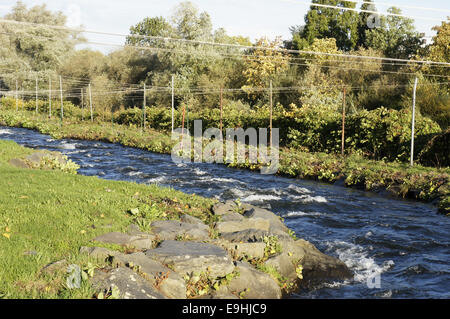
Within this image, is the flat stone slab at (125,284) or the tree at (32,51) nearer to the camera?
the flat stone slab at (125,284)

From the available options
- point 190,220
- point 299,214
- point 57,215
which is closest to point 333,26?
point 299,214

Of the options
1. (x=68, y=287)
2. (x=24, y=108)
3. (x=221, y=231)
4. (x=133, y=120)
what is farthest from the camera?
(x=24, y=108)

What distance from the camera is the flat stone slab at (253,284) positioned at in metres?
7.71

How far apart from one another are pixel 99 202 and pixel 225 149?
16223 mm

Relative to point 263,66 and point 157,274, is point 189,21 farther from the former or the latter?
point 157,274

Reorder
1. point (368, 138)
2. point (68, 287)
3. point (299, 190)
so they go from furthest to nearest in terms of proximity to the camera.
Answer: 1. point (368, 138)
2. point (299, 190)
3. point (68, 287)

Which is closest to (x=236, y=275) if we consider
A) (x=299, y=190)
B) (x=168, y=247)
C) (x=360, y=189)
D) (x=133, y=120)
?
(x=168, y=247)

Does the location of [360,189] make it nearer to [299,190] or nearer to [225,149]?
[299,190]

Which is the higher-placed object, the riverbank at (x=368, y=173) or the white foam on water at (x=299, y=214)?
the riverbank at (x=368, y=173)

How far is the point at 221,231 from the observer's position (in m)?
9.76

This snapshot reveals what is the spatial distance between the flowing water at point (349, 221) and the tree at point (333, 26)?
36613 millimetres

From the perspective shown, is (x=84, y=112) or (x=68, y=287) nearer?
(x=68, y=287)

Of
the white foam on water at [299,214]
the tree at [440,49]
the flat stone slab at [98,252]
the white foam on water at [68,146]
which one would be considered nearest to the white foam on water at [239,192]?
the white foam on water at [299,214]

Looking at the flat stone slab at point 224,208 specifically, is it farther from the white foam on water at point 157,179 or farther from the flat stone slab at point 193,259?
the white foam on water at point 157,179
